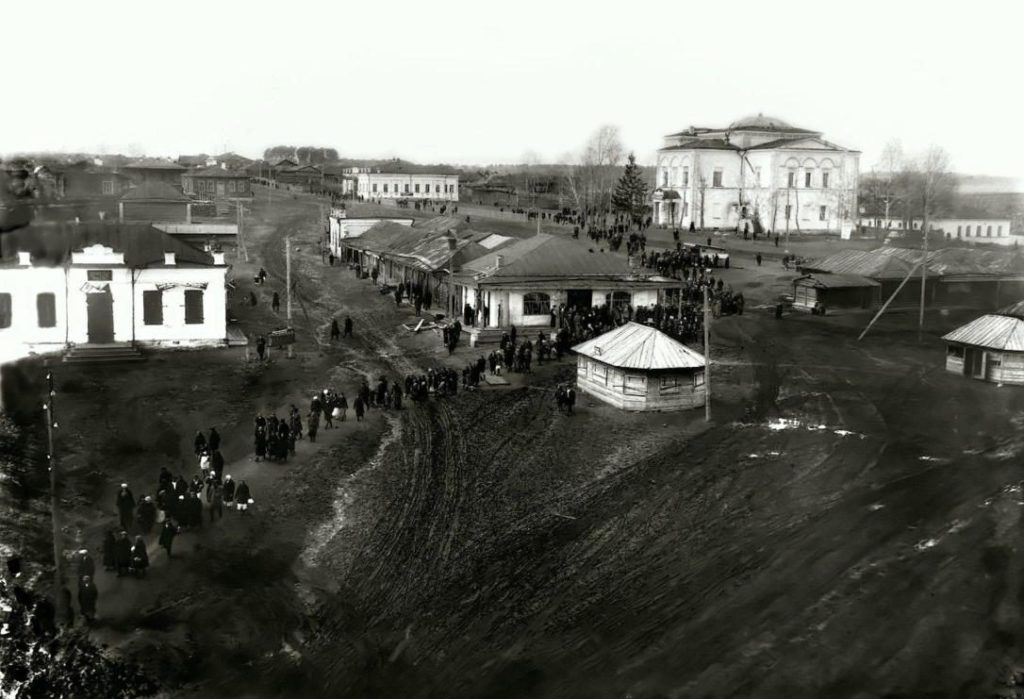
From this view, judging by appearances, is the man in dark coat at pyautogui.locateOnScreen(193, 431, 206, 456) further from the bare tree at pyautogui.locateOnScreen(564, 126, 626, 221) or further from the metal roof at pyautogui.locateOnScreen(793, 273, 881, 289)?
the bare tree at pyautogui.locateOnScreen(564, 126, 626, 221)

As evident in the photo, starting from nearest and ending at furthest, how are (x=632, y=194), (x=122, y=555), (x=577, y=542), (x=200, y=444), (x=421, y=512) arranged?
(x=122, y=555) < (x=577, y=542) < (x=421, y=512) < (x=200, y=444) < (x=632, y=194)

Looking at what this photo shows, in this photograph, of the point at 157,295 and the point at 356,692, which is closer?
the point at 356,692

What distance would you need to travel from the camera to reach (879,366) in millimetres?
40312

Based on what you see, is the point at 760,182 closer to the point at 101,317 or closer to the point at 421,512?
the point at 101,317

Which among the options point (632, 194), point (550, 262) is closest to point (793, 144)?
point (632, 194)

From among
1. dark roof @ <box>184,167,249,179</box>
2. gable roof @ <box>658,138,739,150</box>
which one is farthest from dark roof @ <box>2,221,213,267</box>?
dark roof @ <box>184,167,249,179</box>

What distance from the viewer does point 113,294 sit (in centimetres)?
4000

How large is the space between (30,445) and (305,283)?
117 ft

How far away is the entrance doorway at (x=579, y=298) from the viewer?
153 ft

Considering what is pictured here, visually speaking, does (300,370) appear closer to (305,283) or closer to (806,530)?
(806,530)

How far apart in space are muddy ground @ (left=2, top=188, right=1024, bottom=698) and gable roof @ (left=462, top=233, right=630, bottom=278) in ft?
29.8

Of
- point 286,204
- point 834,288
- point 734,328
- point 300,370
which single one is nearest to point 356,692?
point 300,370

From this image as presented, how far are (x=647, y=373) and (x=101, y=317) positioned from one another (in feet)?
68.9

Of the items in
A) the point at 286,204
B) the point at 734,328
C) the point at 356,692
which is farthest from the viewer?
the point at 286,204
